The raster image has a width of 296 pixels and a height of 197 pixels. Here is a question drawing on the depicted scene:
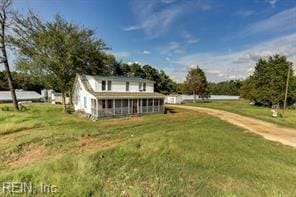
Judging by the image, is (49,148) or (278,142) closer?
(49,148)

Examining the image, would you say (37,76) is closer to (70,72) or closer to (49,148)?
(70,72)

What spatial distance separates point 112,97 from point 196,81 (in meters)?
34.3

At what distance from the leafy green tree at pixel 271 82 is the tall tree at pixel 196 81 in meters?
11.1

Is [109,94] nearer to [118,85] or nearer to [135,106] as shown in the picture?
[118,85]

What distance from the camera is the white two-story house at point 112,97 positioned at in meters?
27.7

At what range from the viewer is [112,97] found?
2795 centimetres

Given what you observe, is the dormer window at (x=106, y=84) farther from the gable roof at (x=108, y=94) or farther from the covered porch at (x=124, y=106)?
the covered porch at (x=124, y=106)

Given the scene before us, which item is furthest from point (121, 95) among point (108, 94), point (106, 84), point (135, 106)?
point (106, 84)

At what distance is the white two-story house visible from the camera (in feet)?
90.9

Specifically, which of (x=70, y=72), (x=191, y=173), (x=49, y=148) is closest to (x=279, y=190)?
(x=191, y=173)

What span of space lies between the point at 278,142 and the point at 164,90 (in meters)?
58.7

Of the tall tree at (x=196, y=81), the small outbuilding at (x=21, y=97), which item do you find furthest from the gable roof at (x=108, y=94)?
the small outbuilding at (x=21, y=97)

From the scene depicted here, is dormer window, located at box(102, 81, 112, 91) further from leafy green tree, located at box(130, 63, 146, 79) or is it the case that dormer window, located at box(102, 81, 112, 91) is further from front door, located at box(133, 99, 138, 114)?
leafy green tree, located at box(130, 63, 146, 79)

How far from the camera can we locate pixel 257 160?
1069 centimetres
